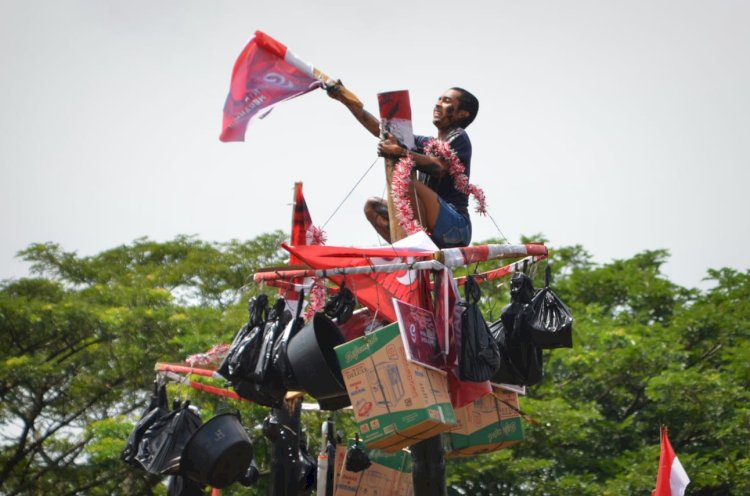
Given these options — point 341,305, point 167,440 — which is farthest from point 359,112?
point 167,440

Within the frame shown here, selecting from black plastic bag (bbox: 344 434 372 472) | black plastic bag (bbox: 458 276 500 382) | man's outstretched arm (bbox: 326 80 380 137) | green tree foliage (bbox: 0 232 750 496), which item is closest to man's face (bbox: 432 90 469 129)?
man's outstretched arm (bbox: 326 80 380 137)

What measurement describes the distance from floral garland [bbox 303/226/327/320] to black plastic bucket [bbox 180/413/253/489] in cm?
86

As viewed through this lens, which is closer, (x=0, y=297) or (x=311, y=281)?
(x=311, y=281)

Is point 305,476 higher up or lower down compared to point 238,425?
lower down

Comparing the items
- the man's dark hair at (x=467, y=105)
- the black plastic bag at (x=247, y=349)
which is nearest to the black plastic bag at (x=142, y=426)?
the black plastic bag at (x=247, y=349)

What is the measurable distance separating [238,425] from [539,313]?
81.3 inches

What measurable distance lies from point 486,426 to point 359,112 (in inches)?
80.6

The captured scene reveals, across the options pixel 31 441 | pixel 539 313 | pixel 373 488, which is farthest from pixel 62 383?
pixel 539 313

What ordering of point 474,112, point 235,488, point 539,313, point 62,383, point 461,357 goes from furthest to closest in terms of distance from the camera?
point 62,383 → point 235,488 → point 474,112 → point 539,313 → point 461,357

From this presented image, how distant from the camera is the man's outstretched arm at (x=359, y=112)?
6.36 m

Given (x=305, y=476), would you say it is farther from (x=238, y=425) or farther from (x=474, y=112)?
(x=474, y=112)

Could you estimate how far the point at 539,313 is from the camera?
20.2 feet

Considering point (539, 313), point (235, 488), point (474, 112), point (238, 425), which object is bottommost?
point (235, 488)

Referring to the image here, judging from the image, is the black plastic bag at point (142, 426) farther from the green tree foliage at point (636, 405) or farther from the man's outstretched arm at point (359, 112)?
the green tree foliage at point (636, 405)
